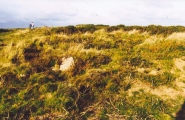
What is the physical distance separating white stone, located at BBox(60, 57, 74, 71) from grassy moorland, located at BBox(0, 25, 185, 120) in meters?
0.18

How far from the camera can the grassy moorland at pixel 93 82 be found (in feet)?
25.0

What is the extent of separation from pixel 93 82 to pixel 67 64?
5.38 feet

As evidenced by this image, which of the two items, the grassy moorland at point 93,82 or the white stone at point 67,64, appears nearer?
the grassy moorland at point 93,82

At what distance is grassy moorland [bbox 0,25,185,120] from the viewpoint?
25.0 feet

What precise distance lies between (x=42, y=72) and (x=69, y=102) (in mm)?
2193

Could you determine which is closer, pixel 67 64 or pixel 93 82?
pixel 93 82

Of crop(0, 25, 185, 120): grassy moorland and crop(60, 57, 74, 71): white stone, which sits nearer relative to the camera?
crop(0, 25, 185, 120): grassy moorland

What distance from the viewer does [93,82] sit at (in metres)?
9.03

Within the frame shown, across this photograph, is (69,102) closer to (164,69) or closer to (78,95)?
(78,95)

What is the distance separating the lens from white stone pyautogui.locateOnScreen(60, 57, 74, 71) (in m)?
10.0

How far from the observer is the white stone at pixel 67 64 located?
10016mm

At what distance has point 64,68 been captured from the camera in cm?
1003

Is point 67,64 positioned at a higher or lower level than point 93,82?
higher

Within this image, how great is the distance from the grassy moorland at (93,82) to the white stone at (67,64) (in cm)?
18
